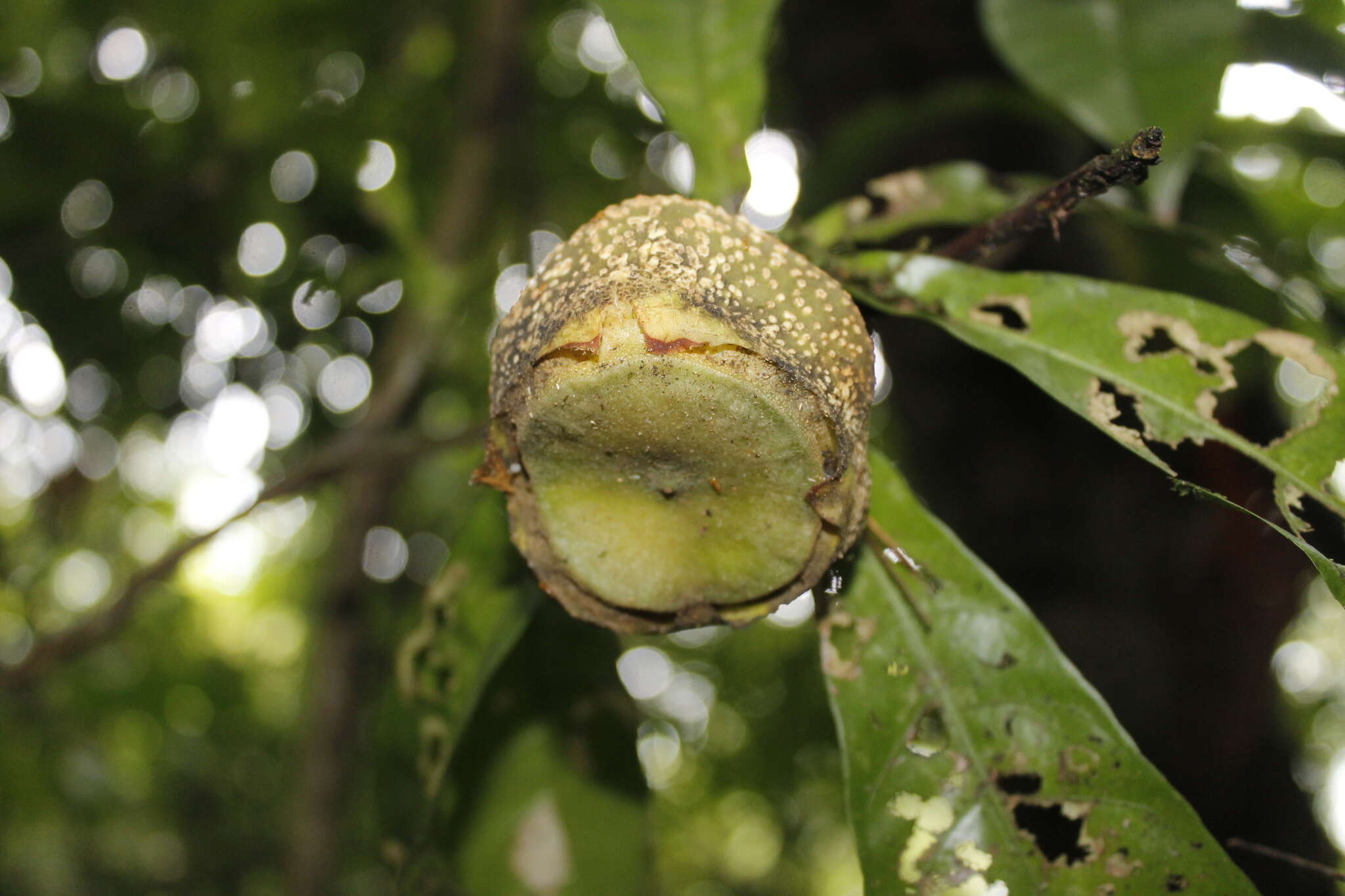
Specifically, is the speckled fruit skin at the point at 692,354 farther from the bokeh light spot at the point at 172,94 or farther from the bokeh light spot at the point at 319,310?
the bokeh light spot at the point at 172,94

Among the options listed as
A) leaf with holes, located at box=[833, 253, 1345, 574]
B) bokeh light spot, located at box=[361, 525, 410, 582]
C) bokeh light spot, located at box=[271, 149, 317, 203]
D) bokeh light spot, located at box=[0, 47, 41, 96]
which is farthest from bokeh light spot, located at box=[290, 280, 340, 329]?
leaf with holes, located at box=[833, 253, 1345, 574]

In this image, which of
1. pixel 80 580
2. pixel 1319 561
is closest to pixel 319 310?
pixel 1319 561

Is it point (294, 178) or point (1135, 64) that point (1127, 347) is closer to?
point (1135, 64)

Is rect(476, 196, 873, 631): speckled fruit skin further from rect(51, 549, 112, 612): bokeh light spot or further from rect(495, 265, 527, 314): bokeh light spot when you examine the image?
rect(51, 549, 112, 612): bokeh light spot

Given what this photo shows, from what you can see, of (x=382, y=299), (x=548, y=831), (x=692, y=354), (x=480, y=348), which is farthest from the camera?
(x=480, y=348)

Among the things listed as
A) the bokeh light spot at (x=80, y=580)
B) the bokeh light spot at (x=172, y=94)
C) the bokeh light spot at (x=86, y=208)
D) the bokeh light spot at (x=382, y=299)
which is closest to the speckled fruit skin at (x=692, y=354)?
the bokeh light spot at (x=382, y=299)
